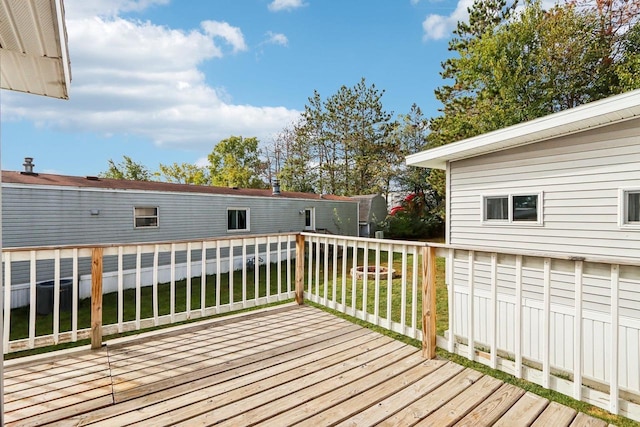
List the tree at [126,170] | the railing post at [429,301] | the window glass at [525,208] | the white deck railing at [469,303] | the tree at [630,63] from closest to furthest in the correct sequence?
the white deck railing at [469,303], the railing post at [429,301], the window glass at [525,208], the tree at [630,63], the tree at [126,170]

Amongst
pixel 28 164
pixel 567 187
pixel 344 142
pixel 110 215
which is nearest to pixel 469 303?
pixel 567 187

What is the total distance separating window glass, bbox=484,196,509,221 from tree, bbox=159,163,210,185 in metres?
21.8

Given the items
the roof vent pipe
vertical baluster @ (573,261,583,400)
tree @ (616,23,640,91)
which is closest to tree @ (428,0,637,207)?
tree @ (616,23,640,91)

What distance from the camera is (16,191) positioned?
7121mm

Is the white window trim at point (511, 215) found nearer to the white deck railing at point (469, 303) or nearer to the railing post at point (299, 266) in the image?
the white deck railing at point (469, 303)

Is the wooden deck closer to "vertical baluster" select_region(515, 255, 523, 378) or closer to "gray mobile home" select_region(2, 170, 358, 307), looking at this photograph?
"vertical baluster" select_region(515, 255, 523, 378)

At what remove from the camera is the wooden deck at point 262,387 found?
75.5 inches

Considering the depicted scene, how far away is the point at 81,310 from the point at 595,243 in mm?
9008

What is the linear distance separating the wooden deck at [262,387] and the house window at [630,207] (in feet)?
10.4

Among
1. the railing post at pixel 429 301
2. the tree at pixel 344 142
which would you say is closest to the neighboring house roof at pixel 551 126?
the railing post at pixel 429 301

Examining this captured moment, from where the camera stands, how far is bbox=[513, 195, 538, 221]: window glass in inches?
193

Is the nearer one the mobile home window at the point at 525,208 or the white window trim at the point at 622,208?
the white window trim at the point at 622,208

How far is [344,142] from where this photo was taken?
2203 centimetres

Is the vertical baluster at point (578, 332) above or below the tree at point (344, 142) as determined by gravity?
below
